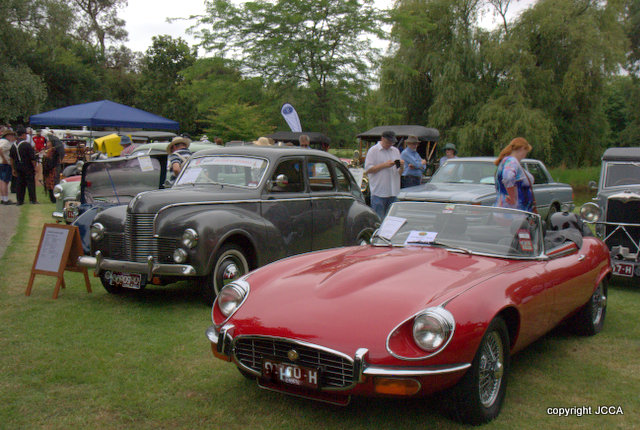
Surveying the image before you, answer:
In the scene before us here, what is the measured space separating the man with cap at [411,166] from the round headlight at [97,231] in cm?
647

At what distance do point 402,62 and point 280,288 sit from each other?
84.4 ft

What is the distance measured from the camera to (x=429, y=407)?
3801mm

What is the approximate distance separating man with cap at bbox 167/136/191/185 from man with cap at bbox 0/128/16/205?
26.7 feet

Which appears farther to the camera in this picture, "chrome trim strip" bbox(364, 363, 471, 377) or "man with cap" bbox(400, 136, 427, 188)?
"man with cap" bbox(400, 136, 427, 188)

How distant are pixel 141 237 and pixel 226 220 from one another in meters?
0.90

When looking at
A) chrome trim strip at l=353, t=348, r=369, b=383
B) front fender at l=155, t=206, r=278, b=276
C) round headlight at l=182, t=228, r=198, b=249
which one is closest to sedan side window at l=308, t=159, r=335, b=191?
front fender at l=155, t=206, r=278, b=276

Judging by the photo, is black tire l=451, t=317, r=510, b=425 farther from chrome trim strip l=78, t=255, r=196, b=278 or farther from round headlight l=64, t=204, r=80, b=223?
round headlight l=64, t=204, r=80, b=223

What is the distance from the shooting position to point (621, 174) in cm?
945

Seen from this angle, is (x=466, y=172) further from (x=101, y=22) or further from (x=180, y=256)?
(x=101, y=22)

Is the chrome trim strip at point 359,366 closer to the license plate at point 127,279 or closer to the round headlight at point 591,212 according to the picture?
the license plate at point 127,279

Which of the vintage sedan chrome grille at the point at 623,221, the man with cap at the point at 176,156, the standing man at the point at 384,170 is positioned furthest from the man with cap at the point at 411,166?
the man with cap at the point at 176,156

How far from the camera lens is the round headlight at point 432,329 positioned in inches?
129

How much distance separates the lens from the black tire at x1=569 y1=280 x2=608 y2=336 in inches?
214

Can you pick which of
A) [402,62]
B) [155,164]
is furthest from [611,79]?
[155,164]
